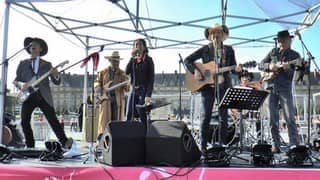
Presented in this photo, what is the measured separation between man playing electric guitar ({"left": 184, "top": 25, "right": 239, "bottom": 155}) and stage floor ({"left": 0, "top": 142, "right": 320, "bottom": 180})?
0.88 meters

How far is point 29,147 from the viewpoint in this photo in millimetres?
5688

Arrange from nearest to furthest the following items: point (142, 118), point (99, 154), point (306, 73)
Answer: point (99, 154)
point (306, 73)
point (142, 118)

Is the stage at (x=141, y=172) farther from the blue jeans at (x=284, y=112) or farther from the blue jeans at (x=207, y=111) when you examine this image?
the blue jeans at (x=284, y=112)

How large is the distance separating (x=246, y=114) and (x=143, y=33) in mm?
3140

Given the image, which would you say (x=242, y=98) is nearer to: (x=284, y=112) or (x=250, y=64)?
(x=250, y=64)

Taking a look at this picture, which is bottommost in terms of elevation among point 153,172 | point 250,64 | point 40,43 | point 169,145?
point 153,172

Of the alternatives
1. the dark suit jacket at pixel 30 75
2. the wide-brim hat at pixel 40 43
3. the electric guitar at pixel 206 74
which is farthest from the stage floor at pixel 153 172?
the wide-brim hat at pixel 40 43

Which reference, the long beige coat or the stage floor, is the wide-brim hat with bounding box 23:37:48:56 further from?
the stage floor

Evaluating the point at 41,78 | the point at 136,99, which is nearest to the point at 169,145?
the point at 136,99

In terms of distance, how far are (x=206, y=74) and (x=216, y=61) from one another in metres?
0.19

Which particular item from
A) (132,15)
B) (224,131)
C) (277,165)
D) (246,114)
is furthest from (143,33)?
(277,165)

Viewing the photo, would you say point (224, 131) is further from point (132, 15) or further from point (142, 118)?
Answer: point (132, 15)

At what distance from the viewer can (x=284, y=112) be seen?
212 inches

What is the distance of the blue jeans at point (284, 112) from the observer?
5301 millimetres
